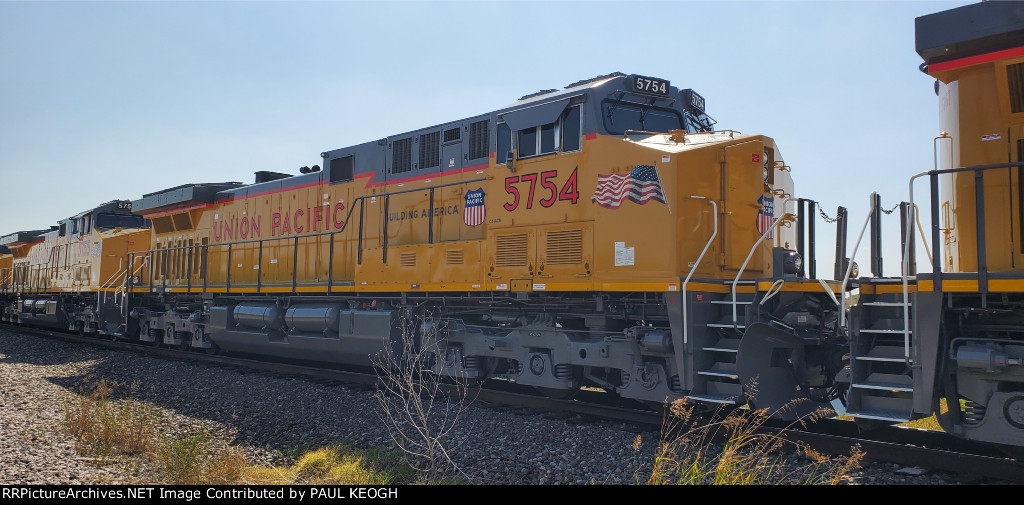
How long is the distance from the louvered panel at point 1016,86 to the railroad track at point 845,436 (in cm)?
256

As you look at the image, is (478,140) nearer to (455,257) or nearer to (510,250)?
(455,257)

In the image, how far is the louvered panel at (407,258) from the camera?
9586 millimetres

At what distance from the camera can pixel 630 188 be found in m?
7.14

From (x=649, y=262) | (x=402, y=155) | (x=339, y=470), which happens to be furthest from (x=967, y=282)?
(x=402, y=155)

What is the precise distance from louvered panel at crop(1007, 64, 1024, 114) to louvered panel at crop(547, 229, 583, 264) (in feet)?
12.8

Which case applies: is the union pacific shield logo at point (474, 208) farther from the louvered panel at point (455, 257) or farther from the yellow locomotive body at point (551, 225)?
the louvered panel at point (455, 257)

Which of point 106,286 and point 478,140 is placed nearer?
point 478,140

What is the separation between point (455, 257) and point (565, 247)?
1831 millimetres

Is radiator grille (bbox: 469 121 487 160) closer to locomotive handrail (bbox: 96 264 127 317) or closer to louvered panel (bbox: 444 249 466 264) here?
louvered panel (bbox: 444 249 466 264)

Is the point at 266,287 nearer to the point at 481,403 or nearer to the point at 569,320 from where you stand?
the point at 481,403

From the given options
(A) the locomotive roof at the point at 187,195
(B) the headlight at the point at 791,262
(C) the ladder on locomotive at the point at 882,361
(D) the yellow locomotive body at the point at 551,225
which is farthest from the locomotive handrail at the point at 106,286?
(C) the ladder on locomotive at the point at 882,361

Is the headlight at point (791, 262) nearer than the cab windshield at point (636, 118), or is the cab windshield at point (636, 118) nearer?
the headlight at point (791, 262)

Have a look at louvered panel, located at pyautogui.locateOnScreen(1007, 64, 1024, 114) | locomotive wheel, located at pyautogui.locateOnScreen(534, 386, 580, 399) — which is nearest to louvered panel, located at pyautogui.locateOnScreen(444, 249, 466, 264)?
locomotive wheel, located at pyautogui.locateOnScreen(534, 386, 580, 399)
